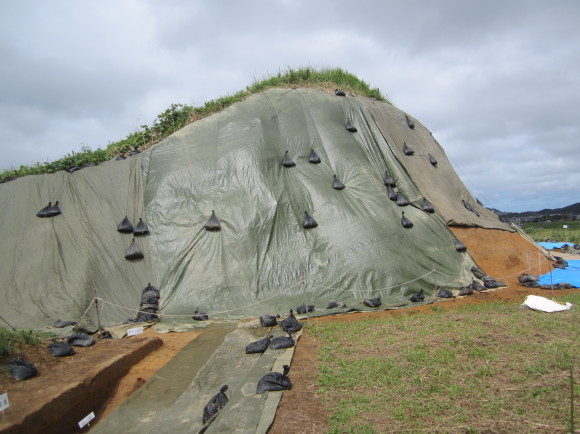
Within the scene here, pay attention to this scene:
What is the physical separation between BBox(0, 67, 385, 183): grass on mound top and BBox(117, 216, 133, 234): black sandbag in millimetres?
3826

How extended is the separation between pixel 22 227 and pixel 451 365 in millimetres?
12512

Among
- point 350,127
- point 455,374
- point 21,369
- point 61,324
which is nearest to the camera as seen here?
point 455,374

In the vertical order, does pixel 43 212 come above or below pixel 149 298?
above

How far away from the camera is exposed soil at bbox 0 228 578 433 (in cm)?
532

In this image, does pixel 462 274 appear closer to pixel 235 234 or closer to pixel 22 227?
pixel 235 234

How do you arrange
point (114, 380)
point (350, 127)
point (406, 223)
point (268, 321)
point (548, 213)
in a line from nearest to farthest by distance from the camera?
point (114, 380) < point (268, 321) < point (406, 223) < point (350, 127) < point (548, 213)

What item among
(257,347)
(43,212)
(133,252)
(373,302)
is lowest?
(257,347)

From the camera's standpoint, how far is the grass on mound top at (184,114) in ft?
51.9

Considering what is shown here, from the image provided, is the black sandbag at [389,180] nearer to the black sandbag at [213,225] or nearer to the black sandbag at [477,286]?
the black sandbag at [477,286]

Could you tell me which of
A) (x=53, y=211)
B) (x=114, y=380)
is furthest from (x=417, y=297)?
(x=53, y=211)

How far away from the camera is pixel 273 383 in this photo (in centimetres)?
611

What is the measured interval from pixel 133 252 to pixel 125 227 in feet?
3.00

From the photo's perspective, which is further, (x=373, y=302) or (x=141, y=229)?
(x=141, y=229)

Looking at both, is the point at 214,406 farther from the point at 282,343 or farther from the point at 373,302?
the point at 373,302
